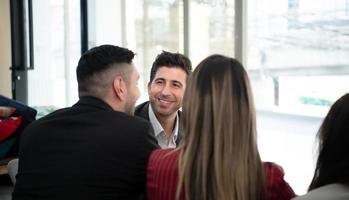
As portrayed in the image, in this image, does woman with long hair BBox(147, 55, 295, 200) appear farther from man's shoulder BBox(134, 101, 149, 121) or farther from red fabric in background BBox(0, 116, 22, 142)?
red fabric in background BBox(0, 116, 22, 142)

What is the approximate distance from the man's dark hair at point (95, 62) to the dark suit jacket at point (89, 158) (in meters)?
0.20

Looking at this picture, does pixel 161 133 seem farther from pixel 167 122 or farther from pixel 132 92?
pixel 132 92

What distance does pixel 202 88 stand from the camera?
4.07ft

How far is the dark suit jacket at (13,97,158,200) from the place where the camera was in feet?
4.62

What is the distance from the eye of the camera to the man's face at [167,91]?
7.43ft

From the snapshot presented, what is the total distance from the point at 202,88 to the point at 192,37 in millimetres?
2527

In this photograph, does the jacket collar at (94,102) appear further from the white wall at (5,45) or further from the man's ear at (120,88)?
the white wall at (5,45)

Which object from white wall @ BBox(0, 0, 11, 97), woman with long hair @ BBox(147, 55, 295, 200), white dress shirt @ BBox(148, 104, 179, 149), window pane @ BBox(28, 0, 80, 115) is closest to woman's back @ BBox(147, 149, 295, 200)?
woman with long hair @ BBox(147, 55, 295, 200)

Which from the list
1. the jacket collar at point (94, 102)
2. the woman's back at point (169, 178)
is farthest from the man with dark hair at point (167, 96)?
the woman's back at point (169, 178)

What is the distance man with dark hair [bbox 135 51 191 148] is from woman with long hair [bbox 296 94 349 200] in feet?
3.43

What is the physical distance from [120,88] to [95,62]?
5.1 inches

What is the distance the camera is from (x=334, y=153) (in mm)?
1246

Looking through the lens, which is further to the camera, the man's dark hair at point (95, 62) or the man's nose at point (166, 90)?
the man's nose at point (166, 90)

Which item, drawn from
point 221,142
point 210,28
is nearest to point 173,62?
point 221,142
